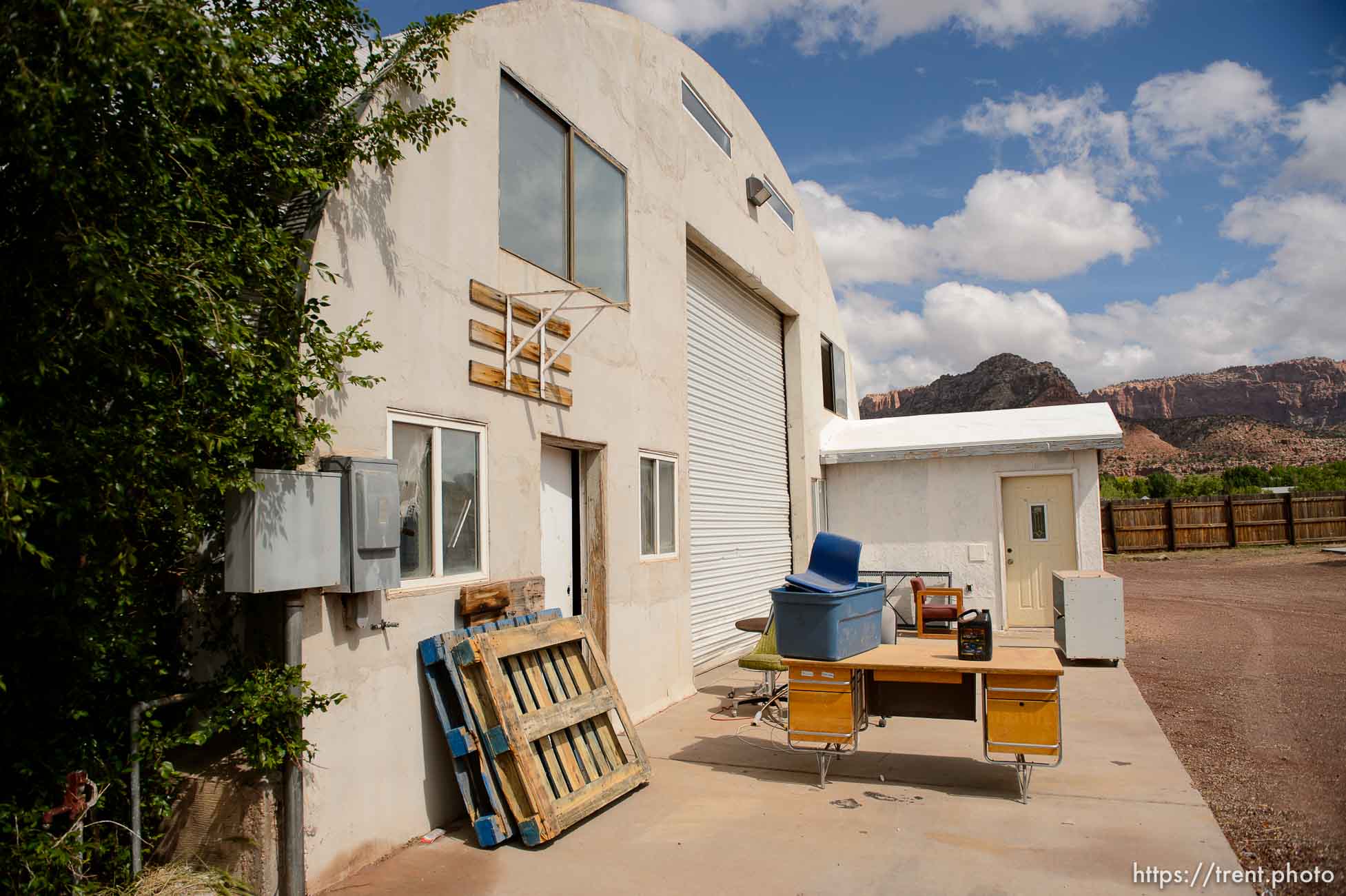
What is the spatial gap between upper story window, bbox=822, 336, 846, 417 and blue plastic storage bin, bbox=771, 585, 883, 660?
367 inches

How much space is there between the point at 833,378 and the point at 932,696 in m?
10.3

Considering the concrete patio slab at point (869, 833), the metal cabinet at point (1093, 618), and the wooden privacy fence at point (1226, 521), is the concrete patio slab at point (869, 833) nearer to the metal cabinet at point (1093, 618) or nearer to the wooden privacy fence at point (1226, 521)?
the metal cabinet at point (1093, 618)

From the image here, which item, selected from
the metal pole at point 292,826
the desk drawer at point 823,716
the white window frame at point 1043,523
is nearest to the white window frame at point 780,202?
the white window frame at point 1043,523

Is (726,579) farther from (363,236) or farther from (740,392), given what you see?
(363,236)

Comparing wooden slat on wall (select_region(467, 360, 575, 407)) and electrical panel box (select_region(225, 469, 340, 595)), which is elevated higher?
wooden slat on wall (select_region(467, 360, 575, 407))

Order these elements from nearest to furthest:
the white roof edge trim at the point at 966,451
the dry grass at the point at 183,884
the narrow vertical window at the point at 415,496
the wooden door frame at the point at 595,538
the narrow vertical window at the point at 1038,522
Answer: the dry grass at the point at 183,884, the narrow vertical window at the point at 415,496, the wooden door frame at the point at 595,538, the white roof edge trim at the point at 966,451, the narrow vertical window at the point at 1038,522

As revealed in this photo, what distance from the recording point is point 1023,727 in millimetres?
5492

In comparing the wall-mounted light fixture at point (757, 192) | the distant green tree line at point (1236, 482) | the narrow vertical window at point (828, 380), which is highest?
the wall-mounted light fixture at point (757, 192)

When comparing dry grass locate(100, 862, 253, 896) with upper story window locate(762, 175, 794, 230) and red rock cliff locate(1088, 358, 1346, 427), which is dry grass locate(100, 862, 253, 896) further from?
red rock cliff locate(1088, 358, 1346, 427)

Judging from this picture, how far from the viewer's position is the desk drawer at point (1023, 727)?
17.9 ft

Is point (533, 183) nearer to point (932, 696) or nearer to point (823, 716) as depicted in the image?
point (823, 716)

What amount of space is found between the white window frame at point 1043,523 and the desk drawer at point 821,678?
8501 mm

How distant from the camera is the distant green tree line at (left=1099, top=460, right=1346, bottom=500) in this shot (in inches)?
1375

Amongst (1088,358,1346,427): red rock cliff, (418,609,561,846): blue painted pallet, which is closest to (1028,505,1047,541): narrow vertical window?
(418,609,561,846): blue painted pallet
